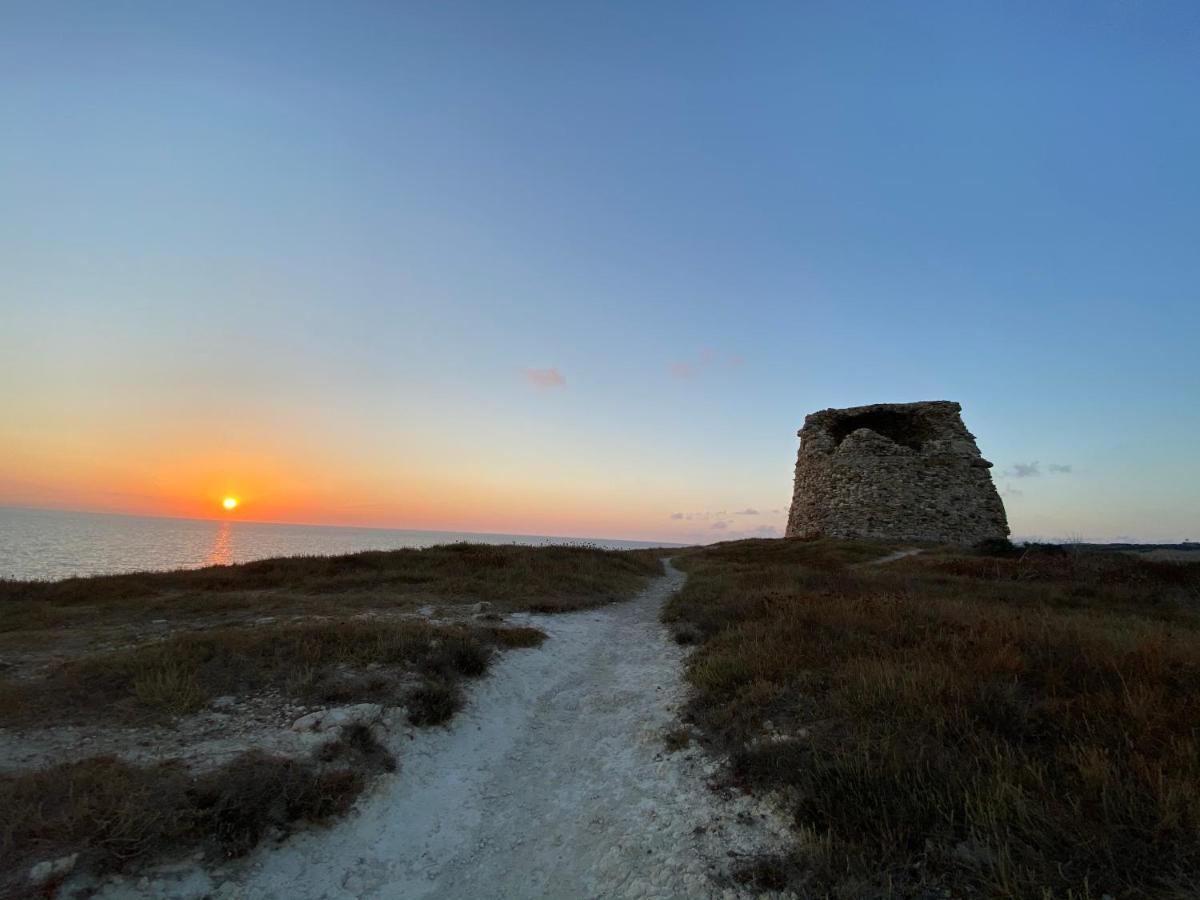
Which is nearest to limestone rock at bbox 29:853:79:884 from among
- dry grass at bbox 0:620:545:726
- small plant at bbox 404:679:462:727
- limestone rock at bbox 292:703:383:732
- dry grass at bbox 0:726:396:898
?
dry grass at bbox 0:726:396:898

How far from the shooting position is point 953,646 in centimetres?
764

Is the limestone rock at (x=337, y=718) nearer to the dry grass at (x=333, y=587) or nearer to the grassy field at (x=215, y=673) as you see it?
the grassy field at (x=215, y=673)

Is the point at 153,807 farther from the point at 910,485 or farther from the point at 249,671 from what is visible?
the point at 910,485

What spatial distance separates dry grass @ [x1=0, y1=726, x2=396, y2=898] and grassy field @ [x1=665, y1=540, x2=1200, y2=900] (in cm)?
402

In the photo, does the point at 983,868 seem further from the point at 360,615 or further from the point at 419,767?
the point at 360,615

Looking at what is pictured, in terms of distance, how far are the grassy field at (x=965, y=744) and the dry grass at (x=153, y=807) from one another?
4024mm

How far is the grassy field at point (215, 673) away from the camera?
173 inches

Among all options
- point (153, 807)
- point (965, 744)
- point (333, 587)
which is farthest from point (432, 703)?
point (333, 587)

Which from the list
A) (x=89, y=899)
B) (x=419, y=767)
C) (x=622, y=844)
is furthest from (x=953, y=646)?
(x=89, y=899)

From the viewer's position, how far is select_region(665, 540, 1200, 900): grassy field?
144 inches

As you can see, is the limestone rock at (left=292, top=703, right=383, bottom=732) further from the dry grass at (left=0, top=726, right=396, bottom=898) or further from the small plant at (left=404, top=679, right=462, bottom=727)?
the dry grass at (left=0, top=726, right=396, bottom=898)

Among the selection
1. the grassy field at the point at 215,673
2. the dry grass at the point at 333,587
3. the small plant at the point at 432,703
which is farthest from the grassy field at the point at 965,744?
the dry grass at the point at 333,587

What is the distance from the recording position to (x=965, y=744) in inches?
201

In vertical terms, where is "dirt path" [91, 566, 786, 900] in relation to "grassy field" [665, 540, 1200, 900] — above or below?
below
